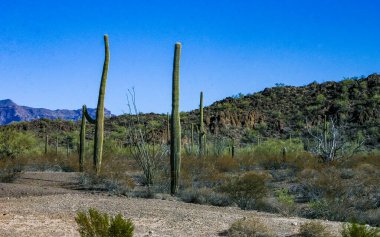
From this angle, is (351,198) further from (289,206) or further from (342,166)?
(342,166)

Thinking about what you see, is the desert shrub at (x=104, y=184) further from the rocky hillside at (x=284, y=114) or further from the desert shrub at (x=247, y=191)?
the rocky hillside at (x=284, y=114)

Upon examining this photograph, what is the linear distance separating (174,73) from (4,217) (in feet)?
32.3

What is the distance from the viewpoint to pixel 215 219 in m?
14.6

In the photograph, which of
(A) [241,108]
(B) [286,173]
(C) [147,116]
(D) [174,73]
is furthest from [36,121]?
(D) [174,73]

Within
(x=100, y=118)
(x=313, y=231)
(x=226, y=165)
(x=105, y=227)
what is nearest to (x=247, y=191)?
(x=313, y=231)

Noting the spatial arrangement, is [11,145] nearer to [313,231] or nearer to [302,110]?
[313,231]

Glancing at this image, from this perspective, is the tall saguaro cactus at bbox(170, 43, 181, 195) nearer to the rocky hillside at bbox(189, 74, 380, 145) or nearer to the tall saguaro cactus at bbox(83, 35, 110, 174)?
the tall saguaro cactus at bbox(83, 35, 110, 174)

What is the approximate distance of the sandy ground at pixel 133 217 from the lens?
12.9 metres

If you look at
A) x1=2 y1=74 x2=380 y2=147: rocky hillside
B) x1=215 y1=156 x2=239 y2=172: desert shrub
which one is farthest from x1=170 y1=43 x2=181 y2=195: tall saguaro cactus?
x1=2 y1=74 x2=380 y2=147: rocky hillside

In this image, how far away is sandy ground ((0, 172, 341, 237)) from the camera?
42.4ft

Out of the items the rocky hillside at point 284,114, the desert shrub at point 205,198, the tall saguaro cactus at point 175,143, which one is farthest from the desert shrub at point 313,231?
the rocky hillside at point 284,114

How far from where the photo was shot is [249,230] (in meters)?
12.3

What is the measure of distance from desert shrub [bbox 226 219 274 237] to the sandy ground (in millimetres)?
420

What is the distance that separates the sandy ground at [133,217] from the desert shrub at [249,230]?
1.38 feet
